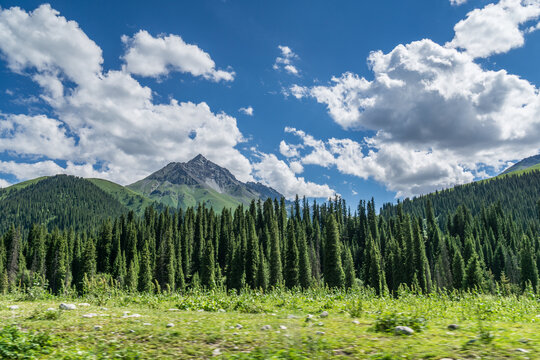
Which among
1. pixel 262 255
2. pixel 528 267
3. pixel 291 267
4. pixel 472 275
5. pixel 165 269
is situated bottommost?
pixel 528 267

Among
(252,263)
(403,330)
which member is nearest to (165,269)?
(252,263)

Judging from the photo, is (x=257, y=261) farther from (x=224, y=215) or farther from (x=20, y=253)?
(x=20, y=253)

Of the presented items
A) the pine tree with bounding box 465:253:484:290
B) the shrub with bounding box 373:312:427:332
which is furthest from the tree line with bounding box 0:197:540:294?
the shrub with bounding box 373:312:427:332

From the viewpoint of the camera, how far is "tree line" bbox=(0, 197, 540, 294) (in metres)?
70.8

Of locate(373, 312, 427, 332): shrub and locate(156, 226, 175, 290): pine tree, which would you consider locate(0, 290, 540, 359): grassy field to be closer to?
locate(373, 312, 427, 332): shrub

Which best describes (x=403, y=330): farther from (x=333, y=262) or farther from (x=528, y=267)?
(x=528, y=267)

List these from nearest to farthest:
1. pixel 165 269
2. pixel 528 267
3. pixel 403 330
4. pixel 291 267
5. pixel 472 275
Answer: pixel 403 330
pixel 472 275
pixel 291 267
pixel 165 269
pixel 528 267

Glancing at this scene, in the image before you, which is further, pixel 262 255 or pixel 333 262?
pixel 262 255

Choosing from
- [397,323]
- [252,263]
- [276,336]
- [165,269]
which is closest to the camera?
[276,336]

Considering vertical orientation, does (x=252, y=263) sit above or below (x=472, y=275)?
above

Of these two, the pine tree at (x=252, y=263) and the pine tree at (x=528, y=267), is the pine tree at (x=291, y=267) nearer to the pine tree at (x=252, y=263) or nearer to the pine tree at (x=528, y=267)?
the pine tree at (x=252, y=263)

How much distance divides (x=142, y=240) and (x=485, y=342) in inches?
4645

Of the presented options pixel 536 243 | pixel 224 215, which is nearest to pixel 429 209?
pixel 536 243

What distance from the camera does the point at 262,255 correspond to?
3049 inches
